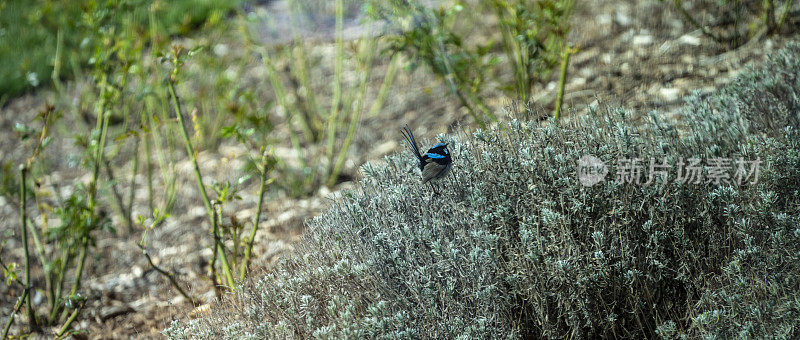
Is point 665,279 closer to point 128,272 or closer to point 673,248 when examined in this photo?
point 673,248

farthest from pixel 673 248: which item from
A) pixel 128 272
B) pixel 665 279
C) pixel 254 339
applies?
pixel 128 272

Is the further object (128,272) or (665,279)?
(128,272)

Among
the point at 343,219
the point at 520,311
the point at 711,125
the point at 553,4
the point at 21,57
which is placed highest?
the point at 21,57

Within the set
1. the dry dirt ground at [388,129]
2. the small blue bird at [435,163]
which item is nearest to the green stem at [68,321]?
the dry dirt ground at [388,129]

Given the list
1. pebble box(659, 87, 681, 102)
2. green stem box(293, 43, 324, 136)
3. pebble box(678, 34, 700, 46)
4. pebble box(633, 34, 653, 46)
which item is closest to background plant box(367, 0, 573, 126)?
pebble box(659, 87, 681, 102)

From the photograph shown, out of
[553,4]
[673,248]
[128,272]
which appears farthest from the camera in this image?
[128,272]

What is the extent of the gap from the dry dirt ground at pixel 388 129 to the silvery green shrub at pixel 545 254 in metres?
0.55

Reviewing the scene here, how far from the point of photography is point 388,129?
4.79 m

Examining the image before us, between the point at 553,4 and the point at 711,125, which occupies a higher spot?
the point at 553,4

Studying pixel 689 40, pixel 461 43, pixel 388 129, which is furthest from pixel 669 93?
pixel 388 129

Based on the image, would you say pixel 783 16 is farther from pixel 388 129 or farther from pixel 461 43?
pixel 388 129

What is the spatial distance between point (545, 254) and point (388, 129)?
265 centimetres

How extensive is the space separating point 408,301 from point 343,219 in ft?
1.37

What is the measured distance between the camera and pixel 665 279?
243cm
